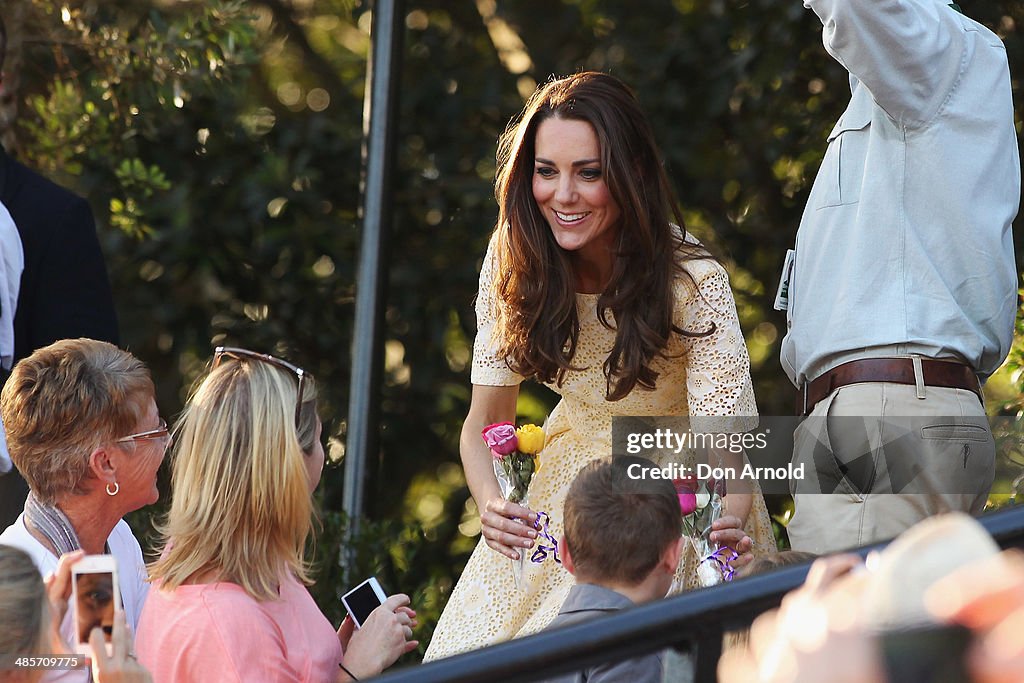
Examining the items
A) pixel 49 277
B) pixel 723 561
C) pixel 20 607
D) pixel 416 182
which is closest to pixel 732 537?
pixel 723 561

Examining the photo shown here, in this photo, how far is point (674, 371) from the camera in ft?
9.09

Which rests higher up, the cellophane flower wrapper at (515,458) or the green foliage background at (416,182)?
the green foliage background at (416,182)

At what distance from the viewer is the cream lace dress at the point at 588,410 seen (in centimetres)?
269

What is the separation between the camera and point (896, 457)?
94.1 inches

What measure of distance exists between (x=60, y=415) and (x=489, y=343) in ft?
2.79

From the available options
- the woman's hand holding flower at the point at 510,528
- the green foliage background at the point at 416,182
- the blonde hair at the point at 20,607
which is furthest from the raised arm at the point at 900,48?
the green foliage background at the point at 416,182

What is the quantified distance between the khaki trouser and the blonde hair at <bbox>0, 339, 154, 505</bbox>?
1.19 metres

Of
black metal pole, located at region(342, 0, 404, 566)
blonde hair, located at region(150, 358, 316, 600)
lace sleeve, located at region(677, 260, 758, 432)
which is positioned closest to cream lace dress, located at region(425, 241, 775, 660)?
lace sleeve, located at region(677, 260, 758, 432)

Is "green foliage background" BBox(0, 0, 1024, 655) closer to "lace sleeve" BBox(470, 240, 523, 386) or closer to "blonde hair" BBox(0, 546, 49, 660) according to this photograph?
"lace sleeve" BBox(470, 240, 523, 386)

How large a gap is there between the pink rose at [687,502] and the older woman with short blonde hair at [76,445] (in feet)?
2.97

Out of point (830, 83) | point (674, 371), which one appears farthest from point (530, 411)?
point (674, 371)

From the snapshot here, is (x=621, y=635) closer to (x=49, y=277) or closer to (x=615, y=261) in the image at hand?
(x=615, y=261)

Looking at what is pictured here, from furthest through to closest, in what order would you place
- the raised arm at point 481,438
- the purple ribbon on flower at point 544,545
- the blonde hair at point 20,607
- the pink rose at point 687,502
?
the raised arm at point 481,438 → the purple ribbon on flower at point 544,545 → the pink rose at point 687,502 → the blonde hair at point 20,607

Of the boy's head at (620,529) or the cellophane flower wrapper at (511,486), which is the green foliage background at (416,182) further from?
the boy's head at (620,529)
